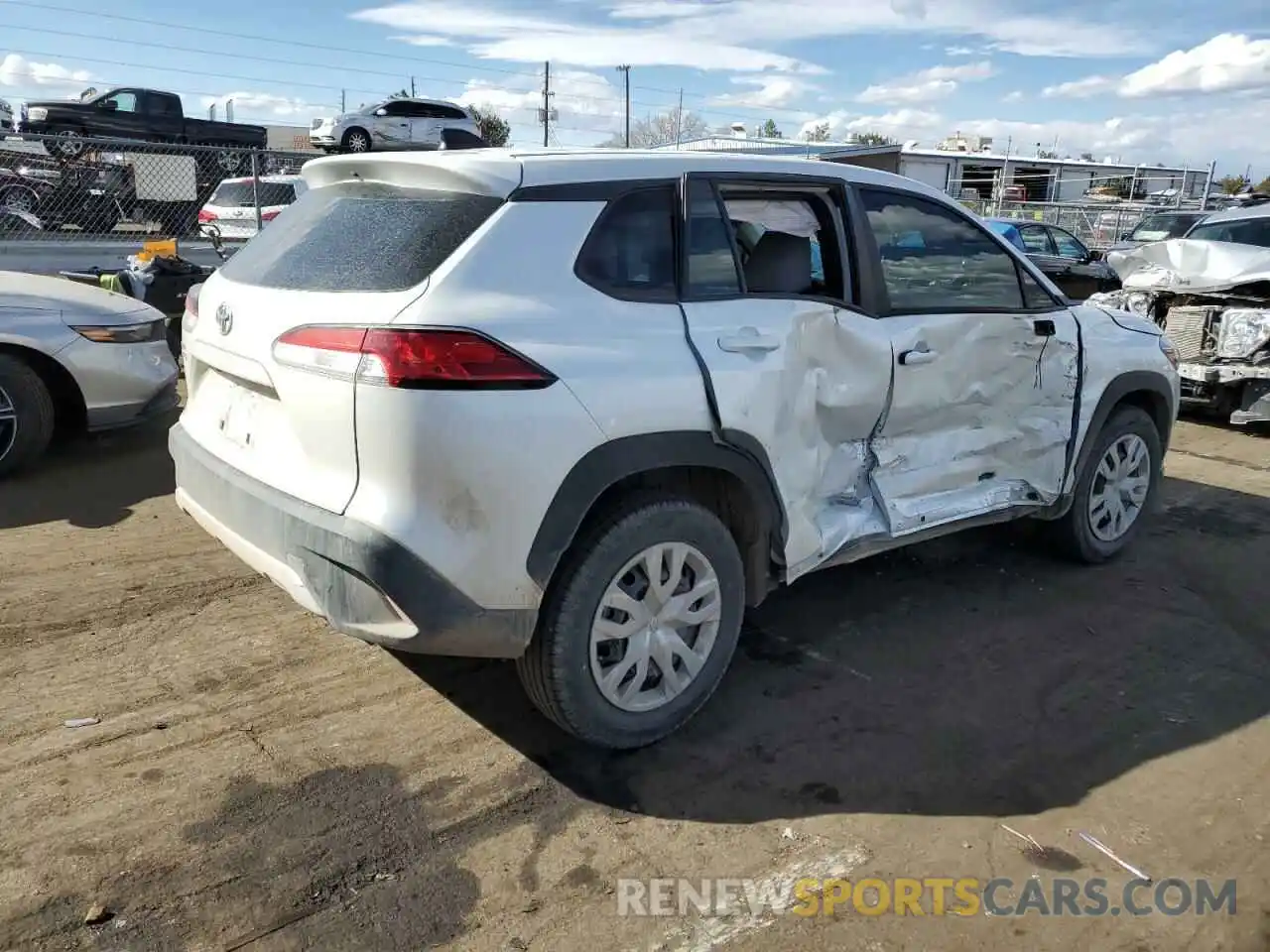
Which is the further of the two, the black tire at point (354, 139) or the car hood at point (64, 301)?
the black tire at point (354, 139)

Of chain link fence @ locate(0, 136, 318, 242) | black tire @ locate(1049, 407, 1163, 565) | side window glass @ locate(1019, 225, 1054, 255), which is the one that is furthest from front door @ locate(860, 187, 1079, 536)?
side window glass @ locate(1019, 225, 1054, 255)

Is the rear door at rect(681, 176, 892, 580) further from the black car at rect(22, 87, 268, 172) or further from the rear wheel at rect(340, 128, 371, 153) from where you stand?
the rear wheel at rect(340, 128, 371, 153)

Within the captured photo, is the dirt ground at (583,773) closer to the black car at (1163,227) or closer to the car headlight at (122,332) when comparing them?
the car headlight at (122,332)

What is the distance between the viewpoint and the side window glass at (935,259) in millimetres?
4043

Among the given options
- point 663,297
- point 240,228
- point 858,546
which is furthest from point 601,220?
point 240,228

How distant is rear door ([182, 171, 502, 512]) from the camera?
9.38 ft

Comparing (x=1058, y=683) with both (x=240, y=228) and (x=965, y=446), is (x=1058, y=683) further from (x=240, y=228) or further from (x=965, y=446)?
(x=240, y=228)

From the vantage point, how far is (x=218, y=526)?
339 centimetres

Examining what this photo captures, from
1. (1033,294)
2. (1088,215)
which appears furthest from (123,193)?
(1088,215)

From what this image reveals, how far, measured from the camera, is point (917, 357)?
3.98m

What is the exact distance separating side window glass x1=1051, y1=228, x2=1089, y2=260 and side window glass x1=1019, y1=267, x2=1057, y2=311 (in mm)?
13670

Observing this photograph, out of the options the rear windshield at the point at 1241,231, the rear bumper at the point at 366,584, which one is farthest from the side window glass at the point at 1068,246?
the rear bumper at the point at 366,584

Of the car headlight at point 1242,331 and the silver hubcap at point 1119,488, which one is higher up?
the car headlight at point 1242,331

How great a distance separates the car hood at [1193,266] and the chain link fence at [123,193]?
893cm
